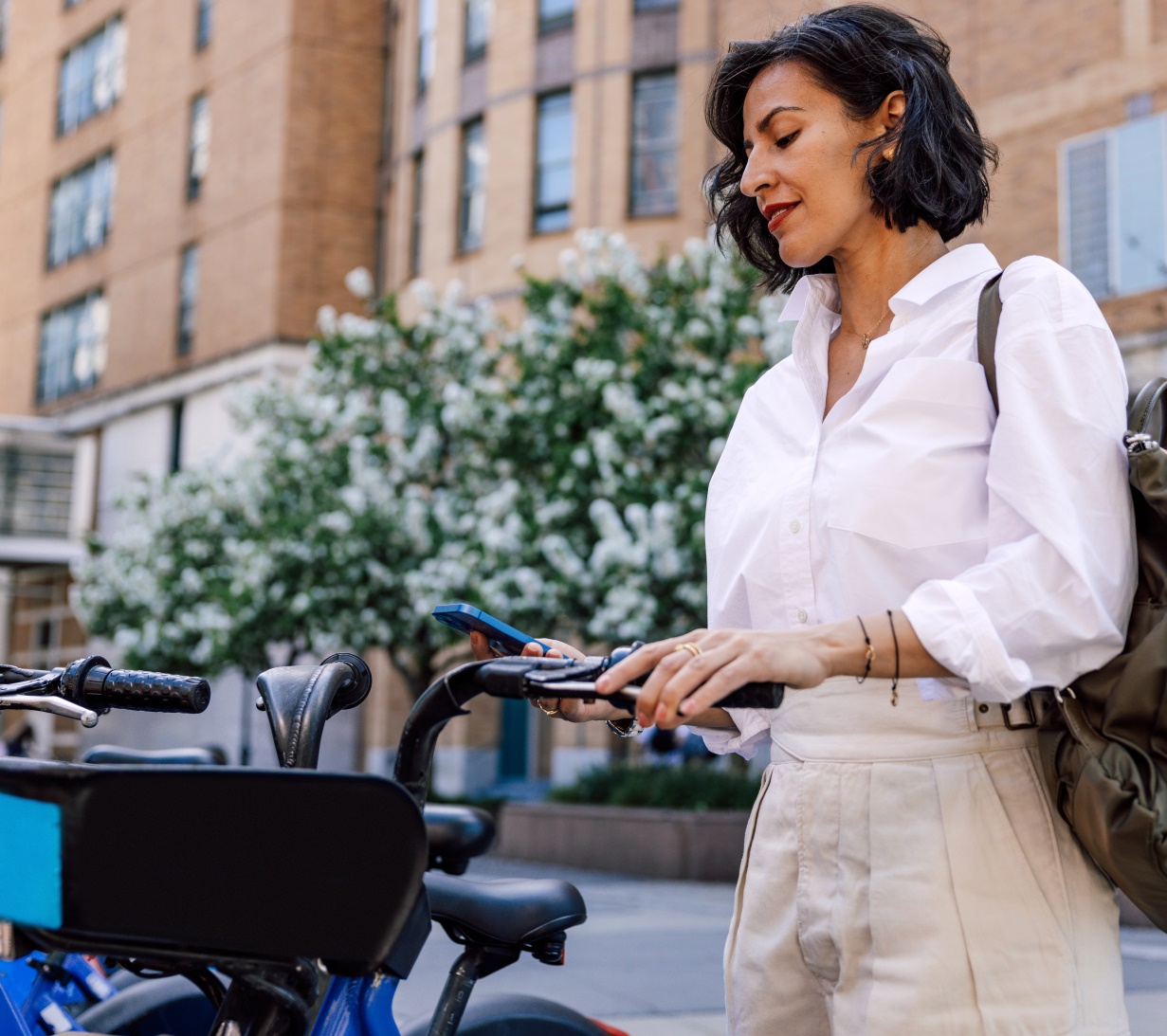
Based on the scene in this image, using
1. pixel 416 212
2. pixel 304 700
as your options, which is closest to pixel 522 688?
pixel 304 700

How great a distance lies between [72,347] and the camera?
34.9 meters

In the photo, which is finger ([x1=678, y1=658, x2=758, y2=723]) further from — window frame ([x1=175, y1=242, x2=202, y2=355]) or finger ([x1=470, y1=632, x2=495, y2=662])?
window frame ([x1=175, y1=242, x2=202, y2=355])

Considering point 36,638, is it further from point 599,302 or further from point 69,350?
point 599,302

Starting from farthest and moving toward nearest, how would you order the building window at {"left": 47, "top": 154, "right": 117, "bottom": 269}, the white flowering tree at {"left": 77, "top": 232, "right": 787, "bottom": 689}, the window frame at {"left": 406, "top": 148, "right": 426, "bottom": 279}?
1. the building window at {"left": 47, "top": 154, "right": 117, "bottom": 269}
2. the window frame at {"left": 406, "top": 148, "right": 426, "bottom": 279}
3. the white flowering tree at {"left": 77, "top": 232, "right": 787, "bottom": 689}

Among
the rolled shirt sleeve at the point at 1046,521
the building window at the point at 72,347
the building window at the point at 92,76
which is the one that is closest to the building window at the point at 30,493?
the building window at the point at 72,347

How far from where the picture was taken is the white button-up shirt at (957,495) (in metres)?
1.74

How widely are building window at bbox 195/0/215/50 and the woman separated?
31.5 m

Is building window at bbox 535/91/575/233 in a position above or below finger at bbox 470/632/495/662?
above

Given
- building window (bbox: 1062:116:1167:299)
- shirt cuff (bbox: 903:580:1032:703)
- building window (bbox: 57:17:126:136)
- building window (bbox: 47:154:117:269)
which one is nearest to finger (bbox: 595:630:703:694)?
shirt cuff (bbox: 903:580:1032:703)

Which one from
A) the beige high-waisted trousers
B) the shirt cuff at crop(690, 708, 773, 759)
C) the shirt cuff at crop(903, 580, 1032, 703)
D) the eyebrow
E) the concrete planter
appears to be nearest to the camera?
the shirt cuff at crop(903, 580, 1032, 703)

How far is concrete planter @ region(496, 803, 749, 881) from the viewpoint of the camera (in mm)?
13258

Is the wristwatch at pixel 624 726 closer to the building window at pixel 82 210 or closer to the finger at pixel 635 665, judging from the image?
the finger at pixel 635 665

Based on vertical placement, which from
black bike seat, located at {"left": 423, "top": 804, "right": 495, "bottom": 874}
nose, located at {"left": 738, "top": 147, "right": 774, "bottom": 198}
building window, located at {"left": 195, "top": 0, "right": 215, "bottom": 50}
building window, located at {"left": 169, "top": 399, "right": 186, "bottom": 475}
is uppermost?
building window, located at {"left": 195, "top": 0, "right": 215, "bottom": 50}

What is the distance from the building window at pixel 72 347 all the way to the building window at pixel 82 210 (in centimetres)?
138
